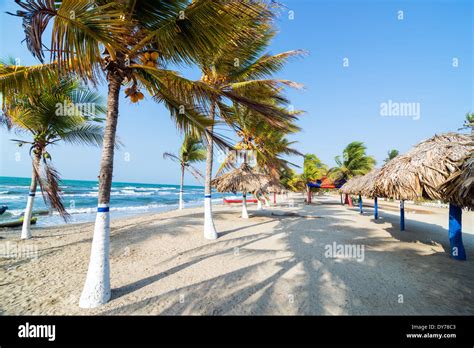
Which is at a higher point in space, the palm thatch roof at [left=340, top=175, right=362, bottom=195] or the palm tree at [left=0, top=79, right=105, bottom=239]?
the palm tree at [left=0, top=79, right=105, bottom=239]

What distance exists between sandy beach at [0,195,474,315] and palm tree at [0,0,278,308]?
104 centimetres

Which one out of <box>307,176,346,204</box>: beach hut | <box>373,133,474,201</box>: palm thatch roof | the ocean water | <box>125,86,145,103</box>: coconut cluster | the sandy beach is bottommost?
the ocean water

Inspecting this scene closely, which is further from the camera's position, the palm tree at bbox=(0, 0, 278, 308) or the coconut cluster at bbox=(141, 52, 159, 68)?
the coconut cluster at bbox=(141, 52, 159, 68)

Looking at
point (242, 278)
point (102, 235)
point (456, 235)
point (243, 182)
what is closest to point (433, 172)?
point (456, 235)

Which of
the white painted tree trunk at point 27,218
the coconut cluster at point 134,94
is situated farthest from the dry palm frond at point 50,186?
the coconut cluster at point 134,94

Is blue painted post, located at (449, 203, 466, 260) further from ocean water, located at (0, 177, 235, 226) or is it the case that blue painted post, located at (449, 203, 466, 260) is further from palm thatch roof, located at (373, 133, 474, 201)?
ocean water, located at (0, 177, 235, 226)

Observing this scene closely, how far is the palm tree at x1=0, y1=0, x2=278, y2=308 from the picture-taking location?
267 cm

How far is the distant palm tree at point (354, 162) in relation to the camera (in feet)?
80.3

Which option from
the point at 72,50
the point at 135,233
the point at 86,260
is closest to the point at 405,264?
the point at 72,50

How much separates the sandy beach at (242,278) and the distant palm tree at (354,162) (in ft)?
59.9

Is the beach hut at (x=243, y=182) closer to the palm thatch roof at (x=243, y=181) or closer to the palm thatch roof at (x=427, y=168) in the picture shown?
the palm thatch roof at (x=243, y=181)

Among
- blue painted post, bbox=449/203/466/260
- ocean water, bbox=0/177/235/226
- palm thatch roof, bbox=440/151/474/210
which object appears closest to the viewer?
palm thatch roof, bbox=440/151/474/210

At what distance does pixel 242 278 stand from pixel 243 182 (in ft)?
27.3

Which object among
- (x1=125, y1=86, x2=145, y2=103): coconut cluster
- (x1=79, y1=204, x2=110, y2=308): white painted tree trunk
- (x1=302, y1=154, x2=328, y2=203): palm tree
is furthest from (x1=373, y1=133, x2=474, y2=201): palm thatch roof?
(x1=302, y1=154, x2=328, y2=203): palm tree
